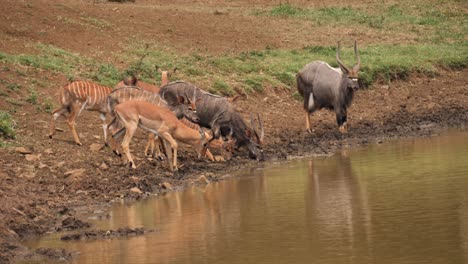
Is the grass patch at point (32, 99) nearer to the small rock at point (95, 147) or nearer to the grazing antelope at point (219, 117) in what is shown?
the small rock at point (95, 147)

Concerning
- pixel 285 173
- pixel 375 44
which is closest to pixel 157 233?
pixel 285 173

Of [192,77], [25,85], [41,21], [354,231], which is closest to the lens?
[354,231]

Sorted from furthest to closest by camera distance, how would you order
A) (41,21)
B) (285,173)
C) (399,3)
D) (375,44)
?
(399,3), (375,44), (41,21), (285,173)

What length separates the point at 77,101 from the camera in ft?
53.7

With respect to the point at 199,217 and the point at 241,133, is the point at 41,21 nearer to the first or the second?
the point at 241,133

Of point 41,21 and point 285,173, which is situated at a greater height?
point 41,21

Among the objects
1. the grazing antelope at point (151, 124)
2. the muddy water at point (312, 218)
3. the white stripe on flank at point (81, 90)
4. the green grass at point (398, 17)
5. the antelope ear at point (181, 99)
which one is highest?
the green grass at point (398, 17)

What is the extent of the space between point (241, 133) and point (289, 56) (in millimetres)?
7576

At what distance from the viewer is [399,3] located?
3177 centimetres

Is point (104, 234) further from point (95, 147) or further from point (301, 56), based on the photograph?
point (301, 56)

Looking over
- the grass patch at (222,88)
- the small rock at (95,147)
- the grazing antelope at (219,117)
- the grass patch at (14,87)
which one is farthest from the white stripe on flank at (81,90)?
the grass patch at (222,88)

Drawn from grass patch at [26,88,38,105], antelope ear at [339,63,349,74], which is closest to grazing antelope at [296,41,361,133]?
antelope ear at [339,63,349,74]

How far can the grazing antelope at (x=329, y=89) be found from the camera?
19234 mm

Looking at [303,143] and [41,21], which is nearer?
[303,143]
